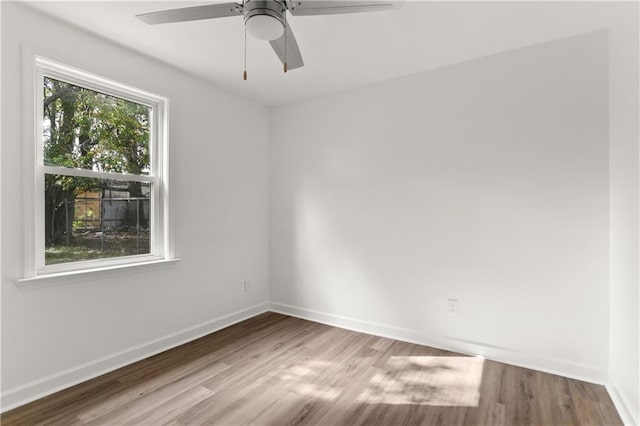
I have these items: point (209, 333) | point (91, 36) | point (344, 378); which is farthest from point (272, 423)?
point (91, 36)

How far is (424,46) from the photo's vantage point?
8.27ft

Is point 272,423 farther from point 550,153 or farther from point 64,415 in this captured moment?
point 550,153

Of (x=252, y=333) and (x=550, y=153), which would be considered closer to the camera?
(x=550, y=153)

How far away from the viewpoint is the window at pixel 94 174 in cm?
219

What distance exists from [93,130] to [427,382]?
10.2ft

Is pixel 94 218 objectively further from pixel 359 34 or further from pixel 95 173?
pixel 359 34

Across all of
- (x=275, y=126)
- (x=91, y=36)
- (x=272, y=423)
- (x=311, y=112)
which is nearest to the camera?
(x=272, y=423)

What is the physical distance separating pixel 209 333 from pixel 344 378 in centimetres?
152

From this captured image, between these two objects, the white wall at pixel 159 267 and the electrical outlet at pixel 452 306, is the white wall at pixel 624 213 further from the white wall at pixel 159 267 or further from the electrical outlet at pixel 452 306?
the white wall at pixel 159 267

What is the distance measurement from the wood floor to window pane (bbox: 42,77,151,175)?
1600mm

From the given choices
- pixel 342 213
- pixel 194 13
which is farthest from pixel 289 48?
pixel 342 213

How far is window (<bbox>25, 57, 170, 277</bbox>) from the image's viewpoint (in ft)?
7.18

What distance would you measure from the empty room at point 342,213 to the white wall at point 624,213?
21 millimetres

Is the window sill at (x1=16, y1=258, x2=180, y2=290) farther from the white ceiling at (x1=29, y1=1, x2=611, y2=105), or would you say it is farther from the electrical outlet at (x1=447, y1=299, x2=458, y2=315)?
the electrical outlet at (x1=447, y1=299, x2=458, y2=315)
